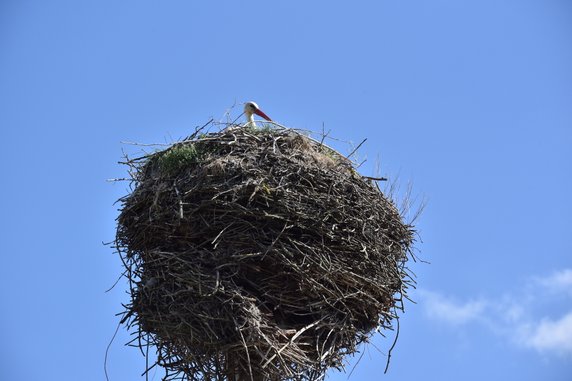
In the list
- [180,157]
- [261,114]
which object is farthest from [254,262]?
[261,114]

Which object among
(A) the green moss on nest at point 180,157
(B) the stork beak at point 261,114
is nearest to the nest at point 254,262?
(A) the green moss on nest at point 180,157

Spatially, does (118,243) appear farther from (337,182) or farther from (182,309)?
(337,182)

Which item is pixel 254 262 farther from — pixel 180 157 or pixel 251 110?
pixel 251 110

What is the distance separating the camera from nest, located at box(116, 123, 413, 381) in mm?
7430

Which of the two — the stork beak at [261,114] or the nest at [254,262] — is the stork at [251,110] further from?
the nest at [254,262]

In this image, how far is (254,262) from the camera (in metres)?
7.68

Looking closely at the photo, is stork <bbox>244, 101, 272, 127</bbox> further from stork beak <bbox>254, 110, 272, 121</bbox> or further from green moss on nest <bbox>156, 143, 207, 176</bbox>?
green moss on nest <bbox>156, 143, 207, 176</bbox>

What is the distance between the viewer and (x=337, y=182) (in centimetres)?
805

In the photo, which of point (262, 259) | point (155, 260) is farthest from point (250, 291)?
point (155, 260)

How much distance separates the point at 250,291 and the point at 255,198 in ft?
2.32

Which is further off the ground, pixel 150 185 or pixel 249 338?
pixel 150 185

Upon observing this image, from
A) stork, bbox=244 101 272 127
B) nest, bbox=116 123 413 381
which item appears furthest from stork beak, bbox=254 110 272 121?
nest, bbox=116 123 413 381

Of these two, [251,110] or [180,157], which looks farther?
[251,110]

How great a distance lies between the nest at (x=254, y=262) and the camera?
24.4 ft
